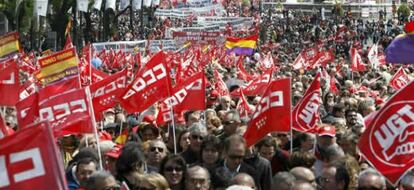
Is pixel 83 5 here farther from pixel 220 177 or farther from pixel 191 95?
pixel 220 177

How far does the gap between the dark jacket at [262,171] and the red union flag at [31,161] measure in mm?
3672

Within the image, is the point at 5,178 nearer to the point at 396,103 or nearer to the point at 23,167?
the point at 23,167

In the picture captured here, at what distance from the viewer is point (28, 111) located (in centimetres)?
1103

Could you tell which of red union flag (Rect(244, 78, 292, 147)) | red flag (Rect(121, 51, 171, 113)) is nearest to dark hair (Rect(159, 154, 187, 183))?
red union flag (Rect(244, 78, 292, 147))

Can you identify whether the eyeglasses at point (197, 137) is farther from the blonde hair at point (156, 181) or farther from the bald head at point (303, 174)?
the blonde hair at point (156, 181)

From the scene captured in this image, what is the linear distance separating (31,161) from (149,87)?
260 inches

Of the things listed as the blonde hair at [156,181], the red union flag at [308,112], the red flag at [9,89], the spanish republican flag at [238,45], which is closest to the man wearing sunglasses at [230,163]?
the blonde hair at [156,181]

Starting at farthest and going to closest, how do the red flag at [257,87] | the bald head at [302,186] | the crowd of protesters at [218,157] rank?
the red flag at [257,87] → the crowd of protesters at [218,157] → the bald head at [302,186]

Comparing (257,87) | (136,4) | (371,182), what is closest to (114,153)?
(371,182)

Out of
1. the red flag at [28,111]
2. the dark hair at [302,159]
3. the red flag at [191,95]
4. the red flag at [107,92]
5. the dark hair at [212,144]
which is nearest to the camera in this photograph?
the dark hair at [302,159]

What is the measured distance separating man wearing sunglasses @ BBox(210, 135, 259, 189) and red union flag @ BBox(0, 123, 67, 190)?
3.01m

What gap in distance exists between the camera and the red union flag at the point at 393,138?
25.7 ft

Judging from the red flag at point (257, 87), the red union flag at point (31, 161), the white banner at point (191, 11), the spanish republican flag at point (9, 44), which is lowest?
the white banner at point (191, 11)

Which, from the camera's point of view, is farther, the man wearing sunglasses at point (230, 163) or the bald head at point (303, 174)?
the man wearing sunglasses at point (230, 163)
